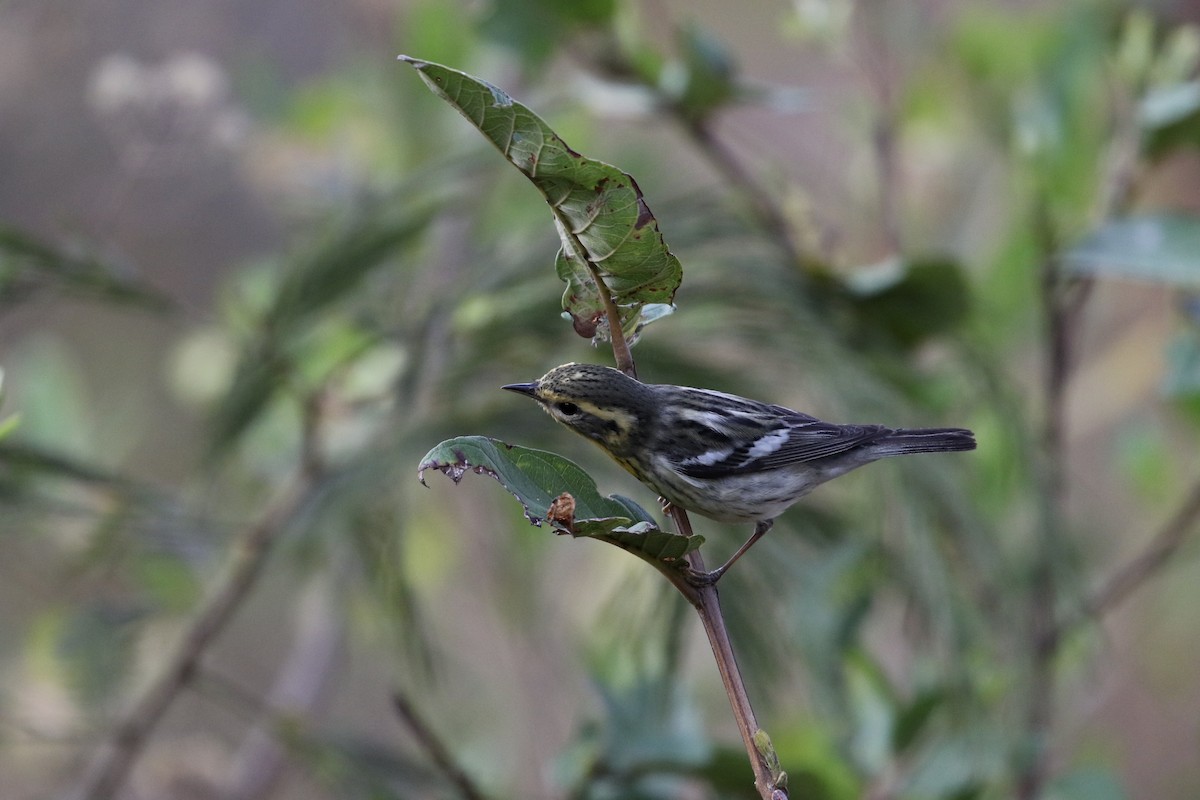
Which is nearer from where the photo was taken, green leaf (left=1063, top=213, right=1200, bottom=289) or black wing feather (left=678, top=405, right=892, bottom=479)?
black wing feather (left=678, top=405, right=892, bottom=479)

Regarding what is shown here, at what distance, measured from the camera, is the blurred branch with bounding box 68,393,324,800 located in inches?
67.9

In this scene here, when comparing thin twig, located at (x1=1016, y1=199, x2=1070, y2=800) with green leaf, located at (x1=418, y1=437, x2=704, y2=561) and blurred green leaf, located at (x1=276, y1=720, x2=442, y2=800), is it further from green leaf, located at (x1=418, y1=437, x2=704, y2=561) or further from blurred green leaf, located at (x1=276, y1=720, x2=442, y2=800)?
green leaf, located at (x1=418, y1=437, x2=704, y2=561)

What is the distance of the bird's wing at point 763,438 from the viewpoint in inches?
57.8

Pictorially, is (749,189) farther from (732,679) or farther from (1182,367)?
(732,679)

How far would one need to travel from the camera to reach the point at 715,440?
1.48m

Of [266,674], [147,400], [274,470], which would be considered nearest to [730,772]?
[274,470]

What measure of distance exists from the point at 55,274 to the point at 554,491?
41.7 inches

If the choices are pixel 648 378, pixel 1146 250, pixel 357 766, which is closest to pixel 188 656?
pixel 357 766

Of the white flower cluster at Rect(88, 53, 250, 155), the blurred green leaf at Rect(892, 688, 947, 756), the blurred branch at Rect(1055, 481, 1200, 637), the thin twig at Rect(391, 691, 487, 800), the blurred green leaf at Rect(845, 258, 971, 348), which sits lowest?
the thin twig at Rect(391, 691, 487, 800)

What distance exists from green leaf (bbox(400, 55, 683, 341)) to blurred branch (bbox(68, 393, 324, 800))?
0.91 m

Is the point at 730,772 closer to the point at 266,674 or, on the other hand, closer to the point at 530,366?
the point at 530,366

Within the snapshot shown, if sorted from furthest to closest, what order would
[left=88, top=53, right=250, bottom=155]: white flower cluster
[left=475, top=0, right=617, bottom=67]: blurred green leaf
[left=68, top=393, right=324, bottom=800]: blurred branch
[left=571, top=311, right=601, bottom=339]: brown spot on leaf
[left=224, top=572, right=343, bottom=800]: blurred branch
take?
[left=224, top=572, right=343, bottom=800]: blurred branch
[left=88, top=53, right=250, bottom=155]: white flower cluster
[left=475, top=0, right=617, bottom=67]: blurred green leaf
[left=68, top=393, right=324, bottom=800]: blurred branch
[left=571, top=311, right=601, bottom=339]: brown spot on leaf

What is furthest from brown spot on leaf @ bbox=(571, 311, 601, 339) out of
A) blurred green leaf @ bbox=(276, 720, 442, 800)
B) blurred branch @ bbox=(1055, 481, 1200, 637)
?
blurred branch @ bbox=(1055, 481, 1200, 637)

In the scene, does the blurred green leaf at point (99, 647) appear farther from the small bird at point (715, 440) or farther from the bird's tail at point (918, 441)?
the bird's tail at point (918, 441)
